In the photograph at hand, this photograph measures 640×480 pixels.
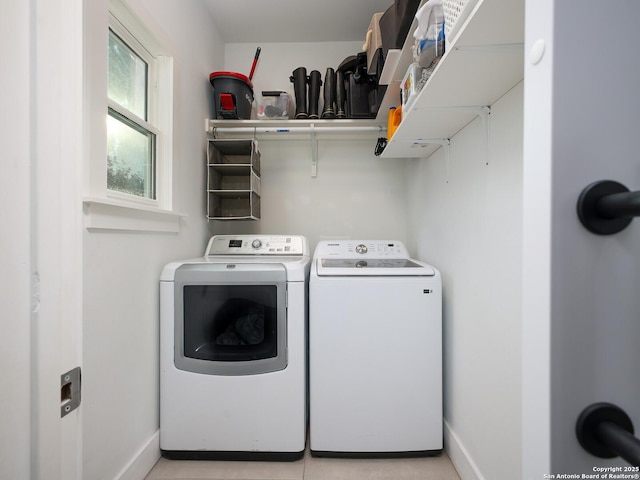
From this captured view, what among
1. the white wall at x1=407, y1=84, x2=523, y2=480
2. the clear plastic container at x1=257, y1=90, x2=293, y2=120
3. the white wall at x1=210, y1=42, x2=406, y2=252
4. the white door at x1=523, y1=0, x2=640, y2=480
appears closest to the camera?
the white door at x1=523, y1=0, x2=640, y2=480

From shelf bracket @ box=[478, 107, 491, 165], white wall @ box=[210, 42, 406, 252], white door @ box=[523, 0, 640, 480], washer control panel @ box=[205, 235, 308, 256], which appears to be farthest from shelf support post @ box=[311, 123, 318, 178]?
white door @ box=[523, 0, 640, 480]

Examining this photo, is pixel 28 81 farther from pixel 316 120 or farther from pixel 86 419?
pixel 316 120

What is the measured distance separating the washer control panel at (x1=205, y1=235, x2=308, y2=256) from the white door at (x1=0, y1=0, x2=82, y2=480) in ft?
5.09

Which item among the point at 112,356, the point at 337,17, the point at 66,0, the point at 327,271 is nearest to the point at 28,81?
the point at 66,0

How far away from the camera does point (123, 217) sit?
1212 millimetres

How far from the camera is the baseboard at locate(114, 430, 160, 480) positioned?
49.6 inches

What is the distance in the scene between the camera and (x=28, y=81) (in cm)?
42

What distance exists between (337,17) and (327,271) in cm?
193

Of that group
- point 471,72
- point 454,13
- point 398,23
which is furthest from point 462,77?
point 398,23

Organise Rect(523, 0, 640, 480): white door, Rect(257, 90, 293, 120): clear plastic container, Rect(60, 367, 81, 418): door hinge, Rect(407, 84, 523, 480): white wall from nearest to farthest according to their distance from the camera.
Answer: Rect(523, 0, 640, 480): white door, Rect(60, 367, 81, 418): door hinge, Rect(407, 84, 523, 480): white wall, Rect(257, 90, 293, 120): clear plastic container

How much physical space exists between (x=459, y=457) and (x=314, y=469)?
0.70 m

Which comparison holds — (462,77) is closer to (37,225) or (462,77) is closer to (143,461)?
(37,225)

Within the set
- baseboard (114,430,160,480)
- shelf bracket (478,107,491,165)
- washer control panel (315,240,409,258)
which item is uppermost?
shelf bracket (478,107,491,165)

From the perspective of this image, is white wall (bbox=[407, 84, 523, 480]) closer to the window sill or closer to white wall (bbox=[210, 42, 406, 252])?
white wall (bbox=[210, 42, 406, 252])
